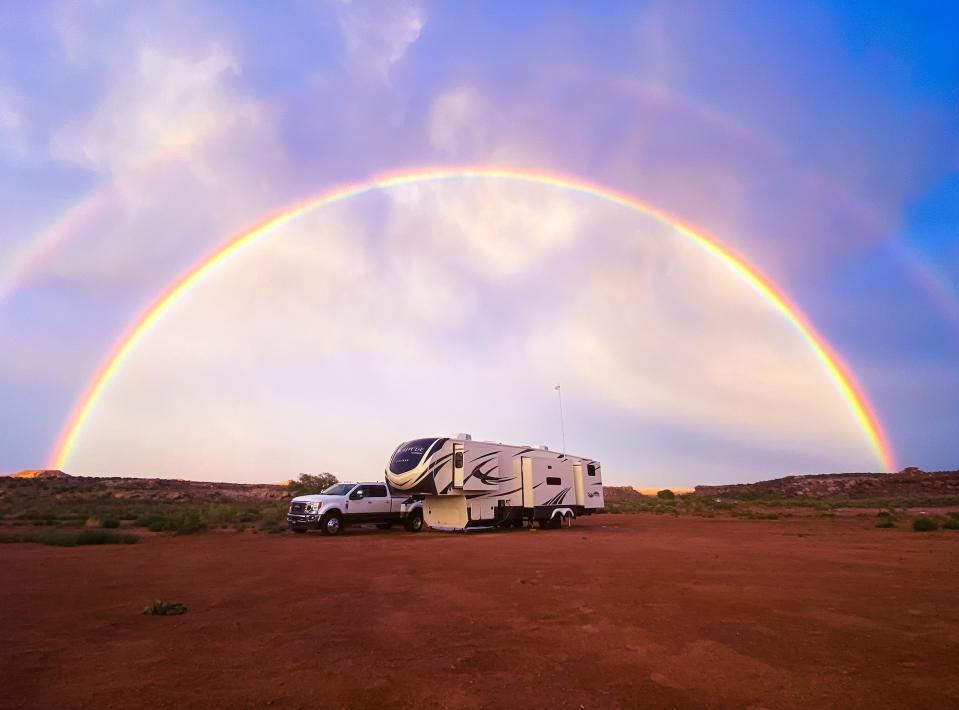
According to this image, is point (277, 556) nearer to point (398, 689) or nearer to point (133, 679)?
point (133, 679)

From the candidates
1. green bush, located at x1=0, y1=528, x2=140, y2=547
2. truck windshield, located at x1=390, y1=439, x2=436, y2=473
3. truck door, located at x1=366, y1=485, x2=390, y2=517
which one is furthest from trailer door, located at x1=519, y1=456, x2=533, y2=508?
green bush, located at x1=0, y1=528, x2=140, y2=547

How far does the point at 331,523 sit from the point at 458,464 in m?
5.79

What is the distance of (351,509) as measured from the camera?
24.3 m

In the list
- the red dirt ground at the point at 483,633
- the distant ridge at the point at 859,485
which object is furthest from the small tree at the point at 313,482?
the distant ridge at the point at 859,485

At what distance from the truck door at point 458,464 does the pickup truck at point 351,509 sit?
12.9ft

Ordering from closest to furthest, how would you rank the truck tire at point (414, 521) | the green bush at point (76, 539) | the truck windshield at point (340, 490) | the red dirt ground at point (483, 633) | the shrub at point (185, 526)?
the red dirt ground at point (483, 633) → the green bush at point (76, 539) → the shrub at point (185, 526) → the truck windshield at point (340, 490) → the truck tire at point (414, 521)

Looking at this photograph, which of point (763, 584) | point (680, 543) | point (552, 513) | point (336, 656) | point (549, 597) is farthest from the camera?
point (552, 513)

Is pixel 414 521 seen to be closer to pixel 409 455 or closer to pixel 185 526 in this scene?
pixel 409 455

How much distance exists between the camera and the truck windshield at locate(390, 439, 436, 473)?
23.6 metres

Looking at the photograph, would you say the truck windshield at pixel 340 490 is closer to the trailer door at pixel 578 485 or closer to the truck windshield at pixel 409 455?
the truck windshield at pixel 409 455

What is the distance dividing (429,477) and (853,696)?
18.9m

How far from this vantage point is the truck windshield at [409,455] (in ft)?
77.6

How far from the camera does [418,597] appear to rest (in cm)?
1000

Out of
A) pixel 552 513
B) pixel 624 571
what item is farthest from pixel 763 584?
pixel 552 513
